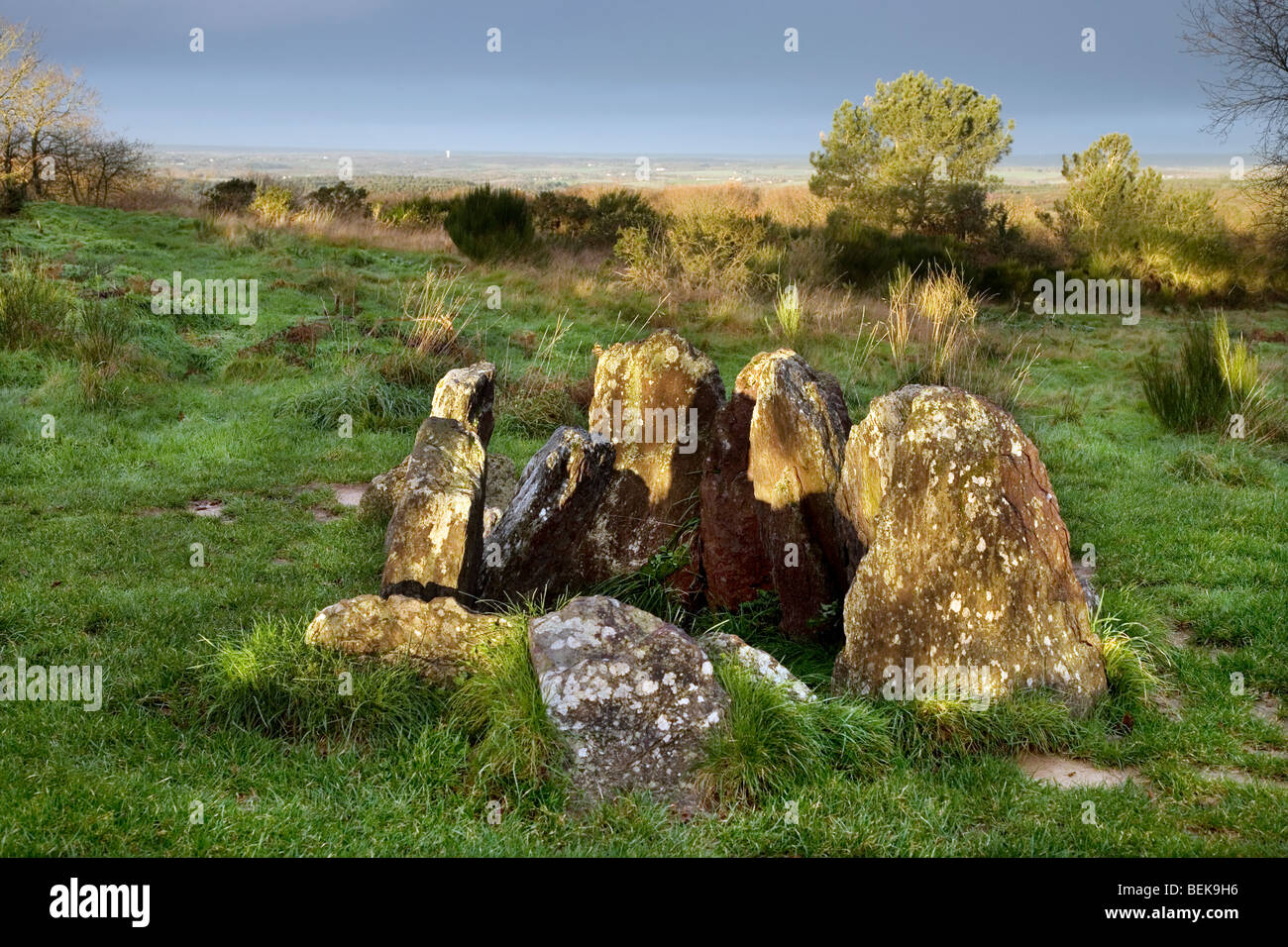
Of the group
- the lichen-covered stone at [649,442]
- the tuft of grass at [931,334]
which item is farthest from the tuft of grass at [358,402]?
the tuft of grass at [931,334]

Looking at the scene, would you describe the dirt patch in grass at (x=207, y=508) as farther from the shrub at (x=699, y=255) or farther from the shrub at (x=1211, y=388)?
the shrub at (x=699, y=255)

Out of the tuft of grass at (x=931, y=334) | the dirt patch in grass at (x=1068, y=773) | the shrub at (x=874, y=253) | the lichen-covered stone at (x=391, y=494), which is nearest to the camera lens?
the dirt patch in grass at (x=1068, y=773)

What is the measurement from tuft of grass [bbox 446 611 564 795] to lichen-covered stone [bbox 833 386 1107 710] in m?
1.53

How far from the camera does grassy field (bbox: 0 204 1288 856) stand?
12.9ft

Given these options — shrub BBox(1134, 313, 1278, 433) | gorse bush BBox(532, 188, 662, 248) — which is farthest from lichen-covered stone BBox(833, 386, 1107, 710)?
gorse bush BBox(532, 188, 662, 248)

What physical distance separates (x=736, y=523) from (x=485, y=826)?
2.75m

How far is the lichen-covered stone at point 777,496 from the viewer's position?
231 inches

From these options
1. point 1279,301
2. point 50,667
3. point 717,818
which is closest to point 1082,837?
point 717,818

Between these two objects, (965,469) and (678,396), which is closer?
(965,469)

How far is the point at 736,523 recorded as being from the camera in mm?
6258

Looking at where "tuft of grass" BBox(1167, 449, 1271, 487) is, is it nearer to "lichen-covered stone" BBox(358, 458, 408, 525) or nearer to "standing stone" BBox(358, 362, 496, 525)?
"standing stone" BBox(358, 362, 496, 525)

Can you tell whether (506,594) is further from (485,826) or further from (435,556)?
(485,826)

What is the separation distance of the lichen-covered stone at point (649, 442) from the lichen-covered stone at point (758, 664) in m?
1.61

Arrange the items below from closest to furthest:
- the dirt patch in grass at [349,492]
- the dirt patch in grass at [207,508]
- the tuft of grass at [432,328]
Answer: the dirt patch in grass at [207,508] → the dirt patch in grass at [349,492] → the tuft of grass at [432,328]
